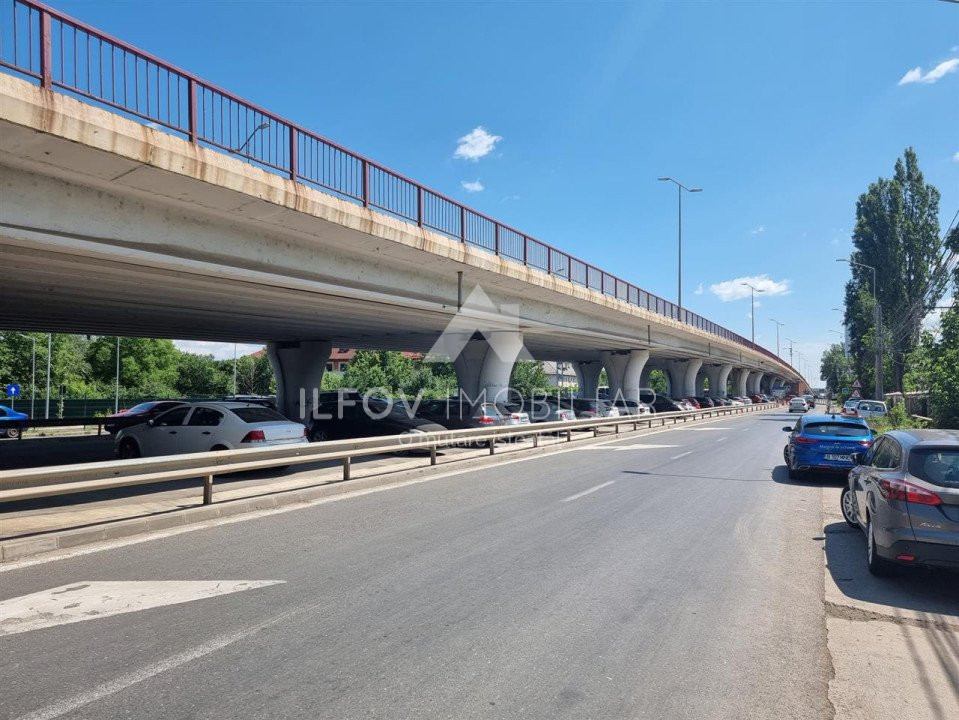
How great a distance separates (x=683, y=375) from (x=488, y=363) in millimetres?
36270

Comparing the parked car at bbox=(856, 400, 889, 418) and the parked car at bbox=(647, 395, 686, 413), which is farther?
the parked car at bbox=(647, 395, 686, 413)

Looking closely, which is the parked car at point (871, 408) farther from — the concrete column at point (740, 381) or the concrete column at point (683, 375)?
the concrete column at point (740, 381)

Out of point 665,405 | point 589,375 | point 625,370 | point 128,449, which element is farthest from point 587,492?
point 589,375

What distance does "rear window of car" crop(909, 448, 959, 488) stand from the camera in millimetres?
5727

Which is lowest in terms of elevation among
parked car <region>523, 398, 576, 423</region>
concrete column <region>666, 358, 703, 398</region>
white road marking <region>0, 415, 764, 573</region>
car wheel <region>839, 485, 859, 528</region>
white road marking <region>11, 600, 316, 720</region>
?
white road marking <region>0, 415, 764, 573</region>

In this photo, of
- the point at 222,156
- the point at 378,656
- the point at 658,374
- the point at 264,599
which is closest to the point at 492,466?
the point at 222,156

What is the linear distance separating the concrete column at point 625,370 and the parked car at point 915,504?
32.5 metres

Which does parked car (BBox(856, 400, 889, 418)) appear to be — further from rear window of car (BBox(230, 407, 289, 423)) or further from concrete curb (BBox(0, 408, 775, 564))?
rear window of car (BBox(230, 407, 289, 423))

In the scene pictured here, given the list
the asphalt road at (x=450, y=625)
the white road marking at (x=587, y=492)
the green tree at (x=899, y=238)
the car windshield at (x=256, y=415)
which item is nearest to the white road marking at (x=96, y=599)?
the asphalt road at (x=450, y=625)

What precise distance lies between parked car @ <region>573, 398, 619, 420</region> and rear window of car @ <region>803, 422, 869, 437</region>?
16158 millimetres

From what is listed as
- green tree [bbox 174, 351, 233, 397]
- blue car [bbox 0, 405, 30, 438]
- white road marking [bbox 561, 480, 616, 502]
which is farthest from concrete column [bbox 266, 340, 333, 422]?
green tree [bbox 174, 351, 233, 397]

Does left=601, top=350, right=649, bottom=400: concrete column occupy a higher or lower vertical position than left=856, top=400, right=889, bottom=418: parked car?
higher

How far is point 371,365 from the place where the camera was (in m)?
56.0

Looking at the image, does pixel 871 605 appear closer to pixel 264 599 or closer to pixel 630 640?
pixel 630 640
